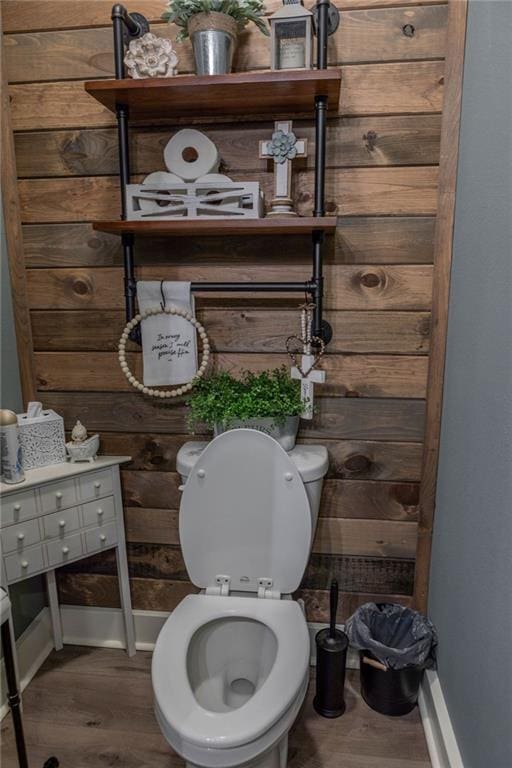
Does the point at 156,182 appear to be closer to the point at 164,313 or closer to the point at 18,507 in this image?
the point at 164,313

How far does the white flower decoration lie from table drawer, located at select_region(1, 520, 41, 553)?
1.28 metres

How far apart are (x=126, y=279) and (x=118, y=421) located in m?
0.48

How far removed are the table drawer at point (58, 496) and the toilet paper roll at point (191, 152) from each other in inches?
38.6

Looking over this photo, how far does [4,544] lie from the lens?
1.51 m

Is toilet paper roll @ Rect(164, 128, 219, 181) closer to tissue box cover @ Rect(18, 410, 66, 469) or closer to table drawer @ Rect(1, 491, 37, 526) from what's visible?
tissue box cover @ Rect(18, 410, 66, 469)

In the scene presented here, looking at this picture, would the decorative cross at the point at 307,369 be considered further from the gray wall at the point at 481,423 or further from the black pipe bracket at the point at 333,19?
→ the black pipe bracket at the point at 333,19

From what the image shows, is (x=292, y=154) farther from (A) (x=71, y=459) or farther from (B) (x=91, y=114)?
(A) (x=71, y=459)

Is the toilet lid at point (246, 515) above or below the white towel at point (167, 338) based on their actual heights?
below

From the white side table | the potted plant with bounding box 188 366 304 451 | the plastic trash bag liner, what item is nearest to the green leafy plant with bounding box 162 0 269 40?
the potted plant with bounding box 188 366 304 451

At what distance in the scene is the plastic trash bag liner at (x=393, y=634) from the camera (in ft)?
5.14

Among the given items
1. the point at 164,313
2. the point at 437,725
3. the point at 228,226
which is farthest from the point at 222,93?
the point at 437,725

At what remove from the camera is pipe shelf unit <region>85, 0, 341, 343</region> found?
1.36 m

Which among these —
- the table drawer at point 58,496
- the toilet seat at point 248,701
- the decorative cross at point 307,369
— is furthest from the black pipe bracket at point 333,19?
the toilet seat at point 248,701

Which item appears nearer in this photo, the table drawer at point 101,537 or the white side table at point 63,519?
the white side table at point 63,519
